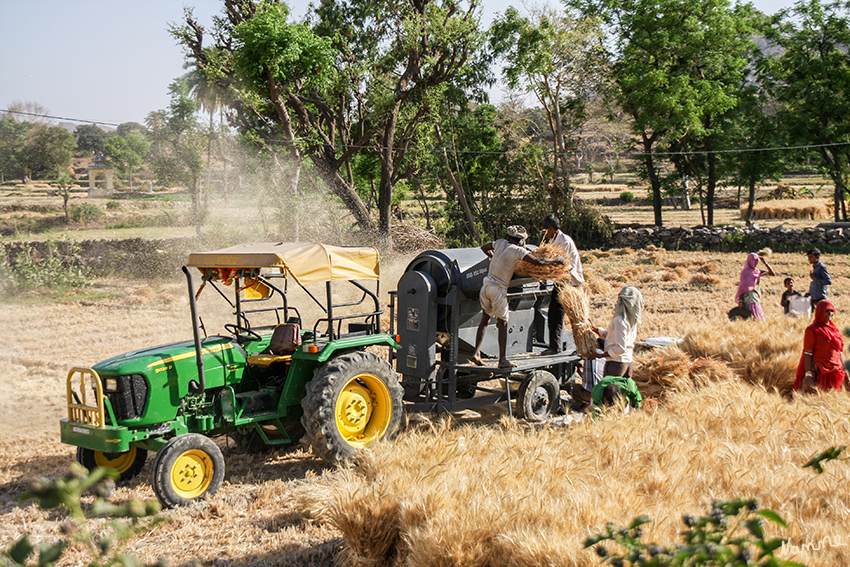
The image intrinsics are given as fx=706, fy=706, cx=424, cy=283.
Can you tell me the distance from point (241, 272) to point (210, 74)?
17.6 metres

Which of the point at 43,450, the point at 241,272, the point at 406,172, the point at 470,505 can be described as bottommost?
the point at 43,450

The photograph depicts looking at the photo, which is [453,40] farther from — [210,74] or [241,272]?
[241,272]

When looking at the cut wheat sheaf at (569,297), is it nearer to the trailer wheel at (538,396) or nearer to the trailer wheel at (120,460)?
the trailer wheel at (538,396)

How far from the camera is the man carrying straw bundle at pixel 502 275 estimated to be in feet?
26.9

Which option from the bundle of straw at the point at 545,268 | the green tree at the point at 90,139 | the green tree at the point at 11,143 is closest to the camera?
the bundle of straw at the point at 545,268

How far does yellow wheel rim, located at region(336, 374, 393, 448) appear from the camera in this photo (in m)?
7.50

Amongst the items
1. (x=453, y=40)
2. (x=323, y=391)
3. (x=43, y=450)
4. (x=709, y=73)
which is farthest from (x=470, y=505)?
(x=709, y=73)

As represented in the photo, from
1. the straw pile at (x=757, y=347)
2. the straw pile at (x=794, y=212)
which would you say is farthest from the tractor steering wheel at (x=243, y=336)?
the straw pile at (x=794, y=212)

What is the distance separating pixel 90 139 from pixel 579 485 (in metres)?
46.6

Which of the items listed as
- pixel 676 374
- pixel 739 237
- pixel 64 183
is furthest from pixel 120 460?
pixel 739 237

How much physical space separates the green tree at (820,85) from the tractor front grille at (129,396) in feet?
115

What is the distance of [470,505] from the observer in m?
4.49

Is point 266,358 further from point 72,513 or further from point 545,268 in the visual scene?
point 72,513

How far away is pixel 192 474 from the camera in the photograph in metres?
6.44
